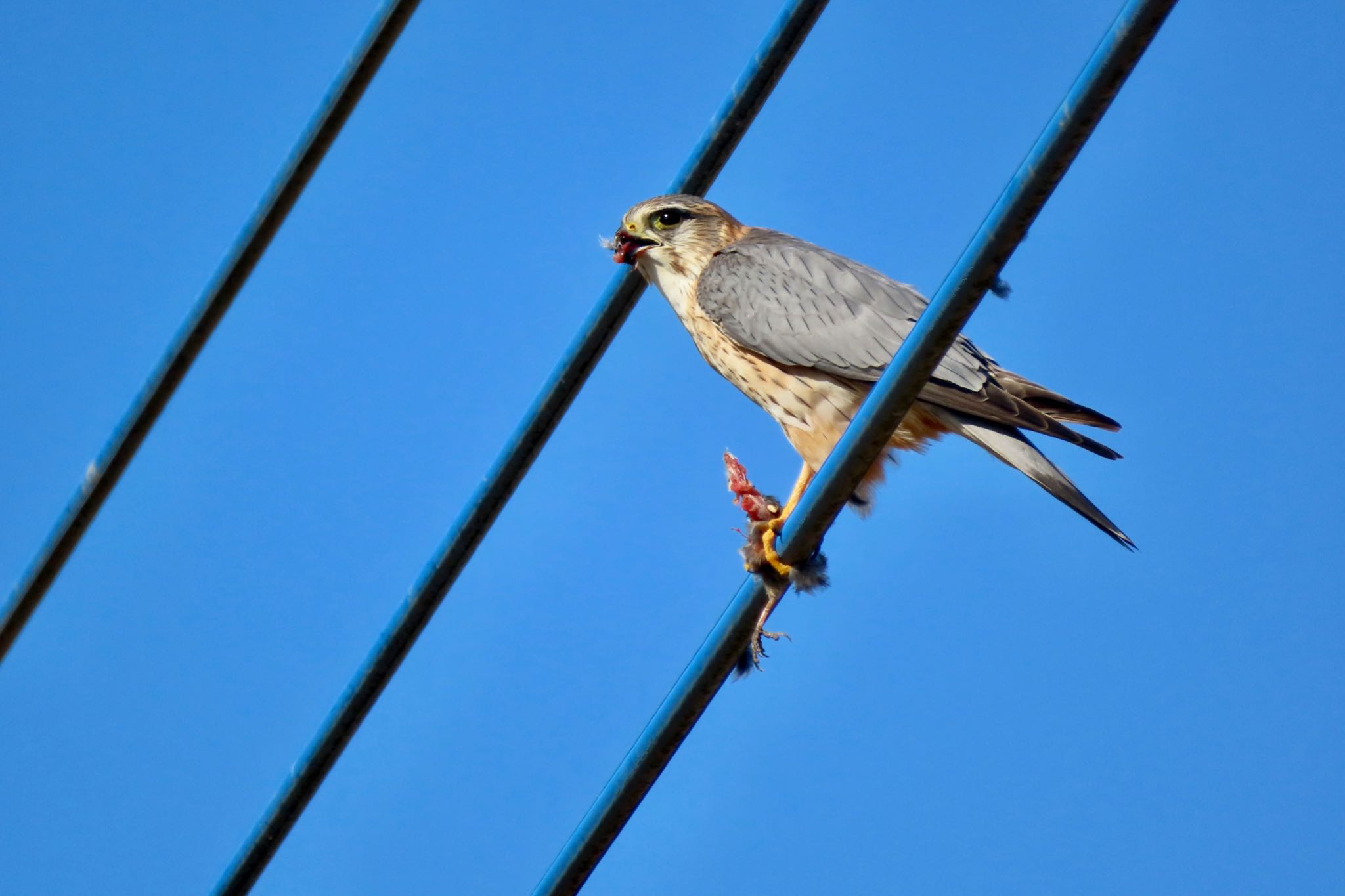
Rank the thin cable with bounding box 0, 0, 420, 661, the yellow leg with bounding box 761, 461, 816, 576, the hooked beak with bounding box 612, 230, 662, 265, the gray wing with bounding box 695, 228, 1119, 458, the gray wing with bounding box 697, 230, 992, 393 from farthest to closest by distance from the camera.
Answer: the hooked beak with bounding box 612, 230, 662, 265
the gray wing with bounding box 697, 230, 992, 393
the gray wing with bounding box 695, 228, 1119, 458
the thin cable with bounding box 0, 0, 420, 661
the yellow leg with bounding box 761, 461, 816, 576

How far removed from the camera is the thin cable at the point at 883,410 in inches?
76.7

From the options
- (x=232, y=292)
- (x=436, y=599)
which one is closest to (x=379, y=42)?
(x=232, y=292)

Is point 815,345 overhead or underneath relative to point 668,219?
underneath

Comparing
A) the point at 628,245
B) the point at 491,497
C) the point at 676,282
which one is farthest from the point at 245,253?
the point at 676,282

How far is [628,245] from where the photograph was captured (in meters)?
4.78

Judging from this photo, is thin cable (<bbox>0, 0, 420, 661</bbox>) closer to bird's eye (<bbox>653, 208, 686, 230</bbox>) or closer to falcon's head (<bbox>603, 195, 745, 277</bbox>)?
falcon's head (<bbox>603, 195, 745, 277</bbox>)

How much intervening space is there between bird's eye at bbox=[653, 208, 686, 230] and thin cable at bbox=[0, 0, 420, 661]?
5.54ft

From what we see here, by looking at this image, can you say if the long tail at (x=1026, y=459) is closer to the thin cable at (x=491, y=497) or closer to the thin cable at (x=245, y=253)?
the thin cable at (x=491, y=497)

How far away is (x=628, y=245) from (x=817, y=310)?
0.87 meters

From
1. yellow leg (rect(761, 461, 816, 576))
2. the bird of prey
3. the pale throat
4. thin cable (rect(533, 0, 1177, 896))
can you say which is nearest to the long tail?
the bird of prey

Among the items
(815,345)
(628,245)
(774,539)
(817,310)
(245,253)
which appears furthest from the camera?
(628,245)

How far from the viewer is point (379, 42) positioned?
333 cm

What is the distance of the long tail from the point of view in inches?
130

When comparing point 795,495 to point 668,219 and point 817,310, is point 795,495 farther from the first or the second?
point 668,219
